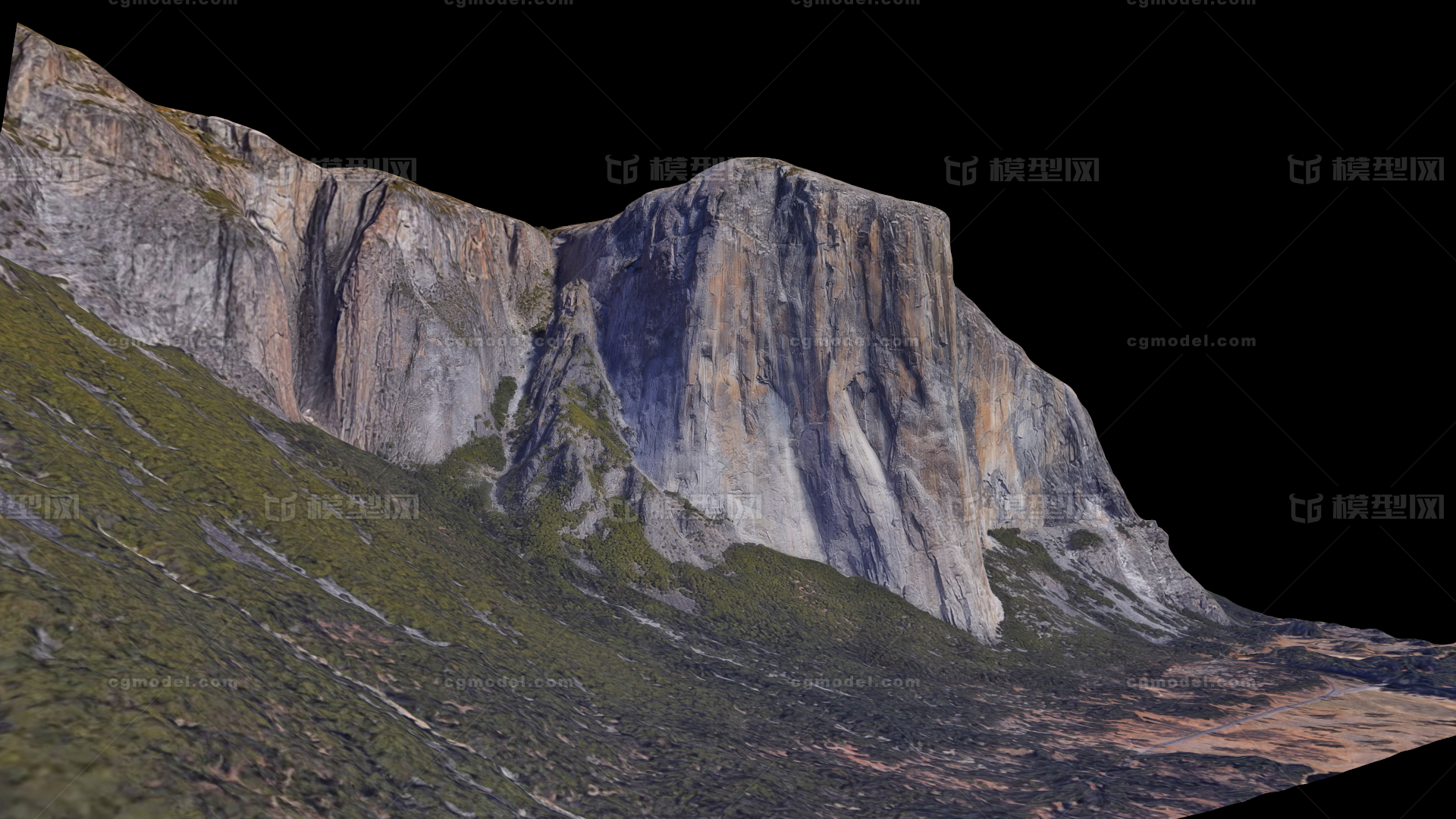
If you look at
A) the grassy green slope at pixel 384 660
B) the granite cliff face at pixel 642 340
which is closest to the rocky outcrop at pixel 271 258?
the granite cliff face at pixel 642 340

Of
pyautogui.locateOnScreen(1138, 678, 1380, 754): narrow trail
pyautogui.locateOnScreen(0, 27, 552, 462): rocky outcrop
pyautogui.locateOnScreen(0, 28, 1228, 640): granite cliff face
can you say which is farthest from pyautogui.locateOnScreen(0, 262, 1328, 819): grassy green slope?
pyautogui.locateOnScreen(0, 28, 1228, 640): granite cliff face

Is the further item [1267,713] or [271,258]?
[271,258]

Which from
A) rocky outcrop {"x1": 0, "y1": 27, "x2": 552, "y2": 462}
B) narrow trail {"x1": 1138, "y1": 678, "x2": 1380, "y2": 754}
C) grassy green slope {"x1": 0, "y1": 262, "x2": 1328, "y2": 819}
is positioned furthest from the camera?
rocky outcrop {"x1": 0, "y1": 27, "x2": 552, "y2": 462}

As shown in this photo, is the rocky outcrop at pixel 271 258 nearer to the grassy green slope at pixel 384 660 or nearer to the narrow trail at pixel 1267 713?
the grassy green slope at pixel 384 660

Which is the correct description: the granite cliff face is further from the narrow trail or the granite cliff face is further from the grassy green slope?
the narrow trail

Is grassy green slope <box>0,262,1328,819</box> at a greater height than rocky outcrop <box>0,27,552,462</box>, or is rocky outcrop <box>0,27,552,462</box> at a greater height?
rocky outcrop <box>0,27,552,462</box>

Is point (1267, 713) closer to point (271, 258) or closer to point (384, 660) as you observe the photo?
point (384, 660)

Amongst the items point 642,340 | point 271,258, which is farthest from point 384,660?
point 642,340

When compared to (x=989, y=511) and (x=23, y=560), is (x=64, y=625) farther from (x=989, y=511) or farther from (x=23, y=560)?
(x=989, y=511)
